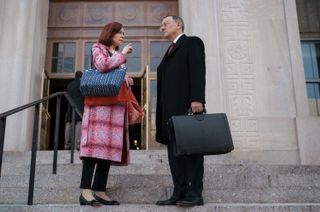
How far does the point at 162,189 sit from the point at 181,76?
1.33 meters

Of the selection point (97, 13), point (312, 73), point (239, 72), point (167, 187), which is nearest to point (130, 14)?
point (97, 13)

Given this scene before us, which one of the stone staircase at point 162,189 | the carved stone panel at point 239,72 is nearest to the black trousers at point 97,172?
the stone staircase at point 162,189

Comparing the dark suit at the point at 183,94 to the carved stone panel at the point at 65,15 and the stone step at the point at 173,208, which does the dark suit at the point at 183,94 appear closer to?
the stone step at the point at 173,208

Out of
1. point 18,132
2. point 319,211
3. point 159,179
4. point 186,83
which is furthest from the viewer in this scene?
point 18,132

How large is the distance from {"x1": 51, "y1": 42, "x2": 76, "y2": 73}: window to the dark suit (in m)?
6.75

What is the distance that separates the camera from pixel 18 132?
8.75m

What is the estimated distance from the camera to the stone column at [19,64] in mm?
8789

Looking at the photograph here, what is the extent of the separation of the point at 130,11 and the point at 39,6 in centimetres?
238

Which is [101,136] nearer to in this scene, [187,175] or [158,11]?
[187,175]

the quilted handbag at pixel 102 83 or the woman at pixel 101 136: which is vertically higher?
the quilted handbag at pixel 102 83

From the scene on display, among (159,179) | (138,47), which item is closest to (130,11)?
(138,47)

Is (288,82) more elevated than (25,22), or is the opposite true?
(25,22)

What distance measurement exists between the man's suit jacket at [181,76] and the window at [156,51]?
6.44 m

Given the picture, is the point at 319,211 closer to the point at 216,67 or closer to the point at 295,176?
the point at 295,176
